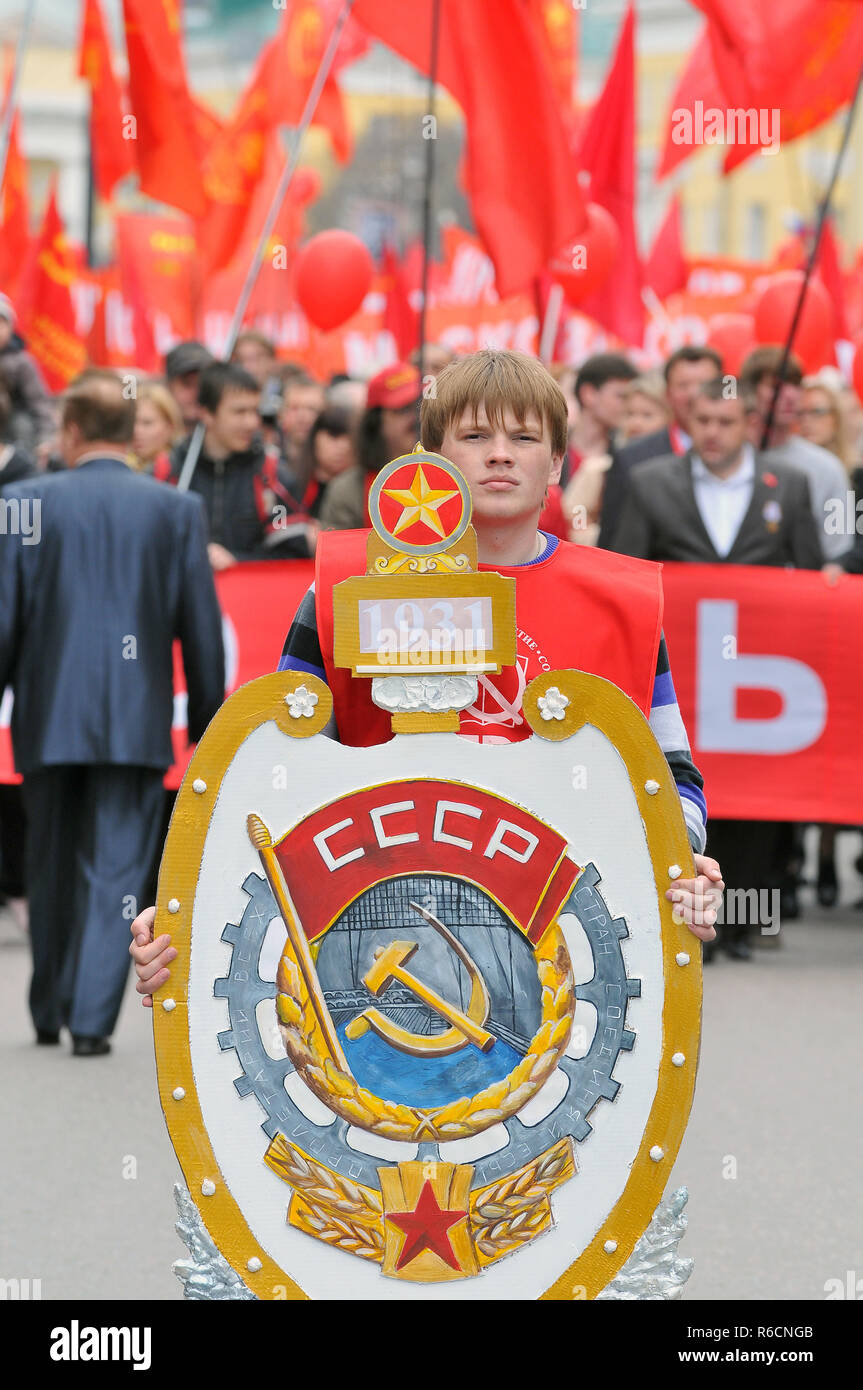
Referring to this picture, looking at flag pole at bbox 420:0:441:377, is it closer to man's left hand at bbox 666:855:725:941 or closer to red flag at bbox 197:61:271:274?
man's left hand at bbox 666:855:725:941

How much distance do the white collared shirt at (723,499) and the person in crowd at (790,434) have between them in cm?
76

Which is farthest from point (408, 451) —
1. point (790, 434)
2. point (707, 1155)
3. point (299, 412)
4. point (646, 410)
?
point (299, 412)

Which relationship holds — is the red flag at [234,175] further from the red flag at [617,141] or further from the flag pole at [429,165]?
the flag pole at [429,165]

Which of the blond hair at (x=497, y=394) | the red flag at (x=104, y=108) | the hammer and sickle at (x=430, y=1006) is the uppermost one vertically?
the red flag at (x=104, y=108)

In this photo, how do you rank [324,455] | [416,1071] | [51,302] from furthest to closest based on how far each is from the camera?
[51,302] < [324,455] < [416,1071]

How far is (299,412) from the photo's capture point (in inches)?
468

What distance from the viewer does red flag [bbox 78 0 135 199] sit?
15.5m

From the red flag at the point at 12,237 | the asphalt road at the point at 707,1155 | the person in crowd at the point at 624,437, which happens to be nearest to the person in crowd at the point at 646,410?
the person in crowd at the point at 624,437

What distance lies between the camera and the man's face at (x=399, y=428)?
322 inches

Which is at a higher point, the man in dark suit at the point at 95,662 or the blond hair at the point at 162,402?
the blond hair at the point at 162,402

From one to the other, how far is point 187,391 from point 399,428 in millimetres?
3135

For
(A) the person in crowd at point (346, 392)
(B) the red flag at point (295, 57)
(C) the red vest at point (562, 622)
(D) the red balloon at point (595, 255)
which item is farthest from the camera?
(B) the red flag at point (295, 57)

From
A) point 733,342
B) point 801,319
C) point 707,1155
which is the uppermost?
point 733,342

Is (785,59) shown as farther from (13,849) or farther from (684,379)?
(13,849)
